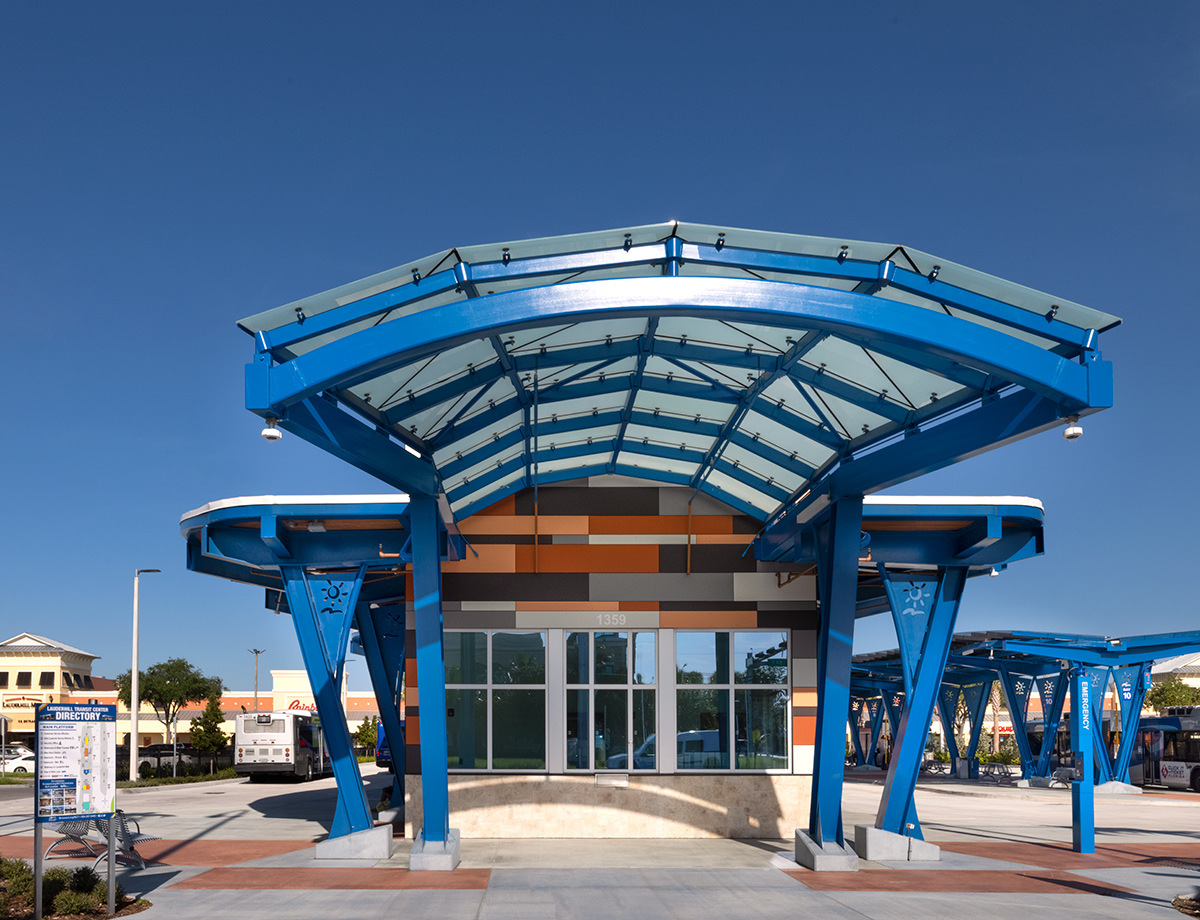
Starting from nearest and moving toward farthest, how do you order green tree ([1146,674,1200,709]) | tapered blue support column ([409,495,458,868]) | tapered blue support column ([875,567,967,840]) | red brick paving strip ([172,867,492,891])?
red brick paving strip ([172,867,492,891]), tapered blue support column ([409,495,458,868]), tapered blue support column ([875,567,967,840]), green tree ([1146,674,1200,709])

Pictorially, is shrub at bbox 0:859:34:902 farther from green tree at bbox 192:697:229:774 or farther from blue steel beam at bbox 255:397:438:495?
green tree at bbox 192:697:229:774

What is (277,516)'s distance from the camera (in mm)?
16969

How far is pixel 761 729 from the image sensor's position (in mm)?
20406

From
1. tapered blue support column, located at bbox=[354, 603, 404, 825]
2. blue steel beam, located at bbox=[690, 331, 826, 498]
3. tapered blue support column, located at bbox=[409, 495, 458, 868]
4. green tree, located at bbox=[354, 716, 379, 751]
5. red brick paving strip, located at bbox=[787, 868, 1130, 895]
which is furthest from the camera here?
green tree, located at bbox=[354, 716, 379, 751]

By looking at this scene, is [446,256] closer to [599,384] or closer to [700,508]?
[599,384]

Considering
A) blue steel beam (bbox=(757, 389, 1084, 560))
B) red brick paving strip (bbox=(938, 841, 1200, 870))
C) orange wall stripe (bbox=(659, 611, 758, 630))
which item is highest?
blue steel beam (bbox=(757, 389, 1084, 560))

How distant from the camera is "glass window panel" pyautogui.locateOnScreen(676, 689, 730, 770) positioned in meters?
20.3

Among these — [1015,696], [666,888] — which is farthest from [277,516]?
[1015,696]

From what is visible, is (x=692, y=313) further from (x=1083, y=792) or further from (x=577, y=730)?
(x=1083, y=792)

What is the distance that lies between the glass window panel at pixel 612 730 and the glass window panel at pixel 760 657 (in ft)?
7.40

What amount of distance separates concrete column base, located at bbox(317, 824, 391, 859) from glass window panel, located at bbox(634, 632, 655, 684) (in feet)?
19.4

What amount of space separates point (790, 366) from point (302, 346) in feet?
19.4

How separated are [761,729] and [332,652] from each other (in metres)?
8.20

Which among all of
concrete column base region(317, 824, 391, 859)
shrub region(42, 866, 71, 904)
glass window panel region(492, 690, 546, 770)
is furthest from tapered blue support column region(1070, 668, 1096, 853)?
shrub region(42, 866, 71, 904)
